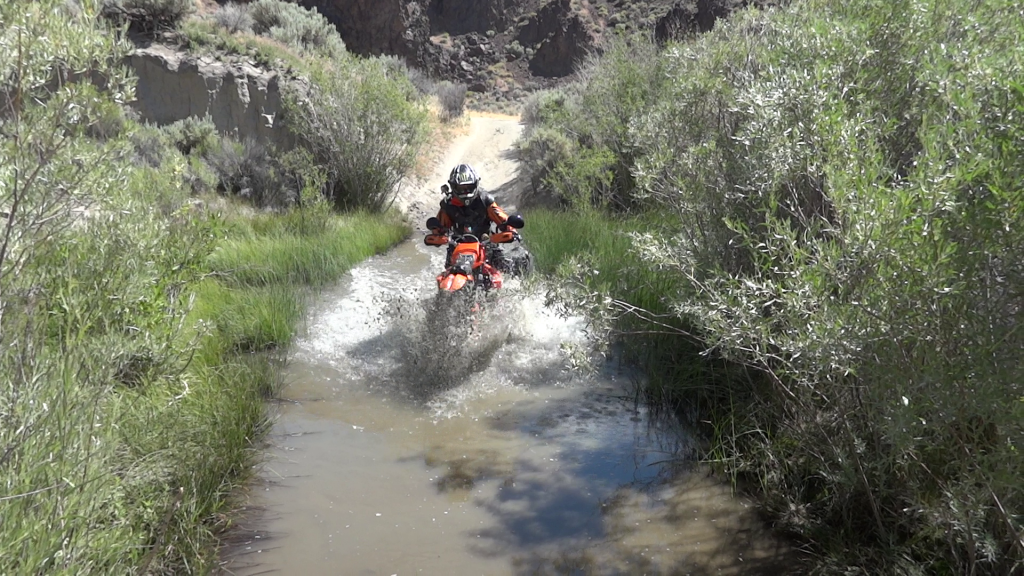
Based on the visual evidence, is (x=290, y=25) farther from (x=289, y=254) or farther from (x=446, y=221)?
(x=446, y=221)

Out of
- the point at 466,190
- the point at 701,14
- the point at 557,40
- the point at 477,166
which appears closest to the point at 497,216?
the point at 466,190

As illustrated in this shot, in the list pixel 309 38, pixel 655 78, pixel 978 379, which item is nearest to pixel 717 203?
pixel 978 379

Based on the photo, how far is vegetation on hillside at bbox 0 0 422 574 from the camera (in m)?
2.63

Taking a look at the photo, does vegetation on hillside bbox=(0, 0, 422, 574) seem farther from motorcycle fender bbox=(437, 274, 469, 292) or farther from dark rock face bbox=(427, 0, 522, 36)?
dark rock face bbox=(427, 0, 522, 36)

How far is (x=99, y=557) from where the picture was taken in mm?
2783

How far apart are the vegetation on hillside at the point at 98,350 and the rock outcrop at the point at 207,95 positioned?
33.7 ft

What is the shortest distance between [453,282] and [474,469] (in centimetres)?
182

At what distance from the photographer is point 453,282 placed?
20.8 feet

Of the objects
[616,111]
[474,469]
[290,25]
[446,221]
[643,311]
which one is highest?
[290,25]

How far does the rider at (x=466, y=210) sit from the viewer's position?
711cm

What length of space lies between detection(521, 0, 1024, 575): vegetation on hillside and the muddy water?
0.47 m

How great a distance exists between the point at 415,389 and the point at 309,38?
68.4 ft

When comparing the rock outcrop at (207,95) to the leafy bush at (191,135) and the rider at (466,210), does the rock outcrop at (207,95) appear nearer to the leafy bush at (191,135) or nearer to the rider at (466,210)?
the leafy bush at (191,135)

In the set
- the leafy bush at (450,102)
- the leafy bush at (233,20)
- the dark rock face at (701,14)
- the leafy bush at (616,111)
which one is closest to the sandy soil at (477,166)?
the leafy bush at (450,102)
